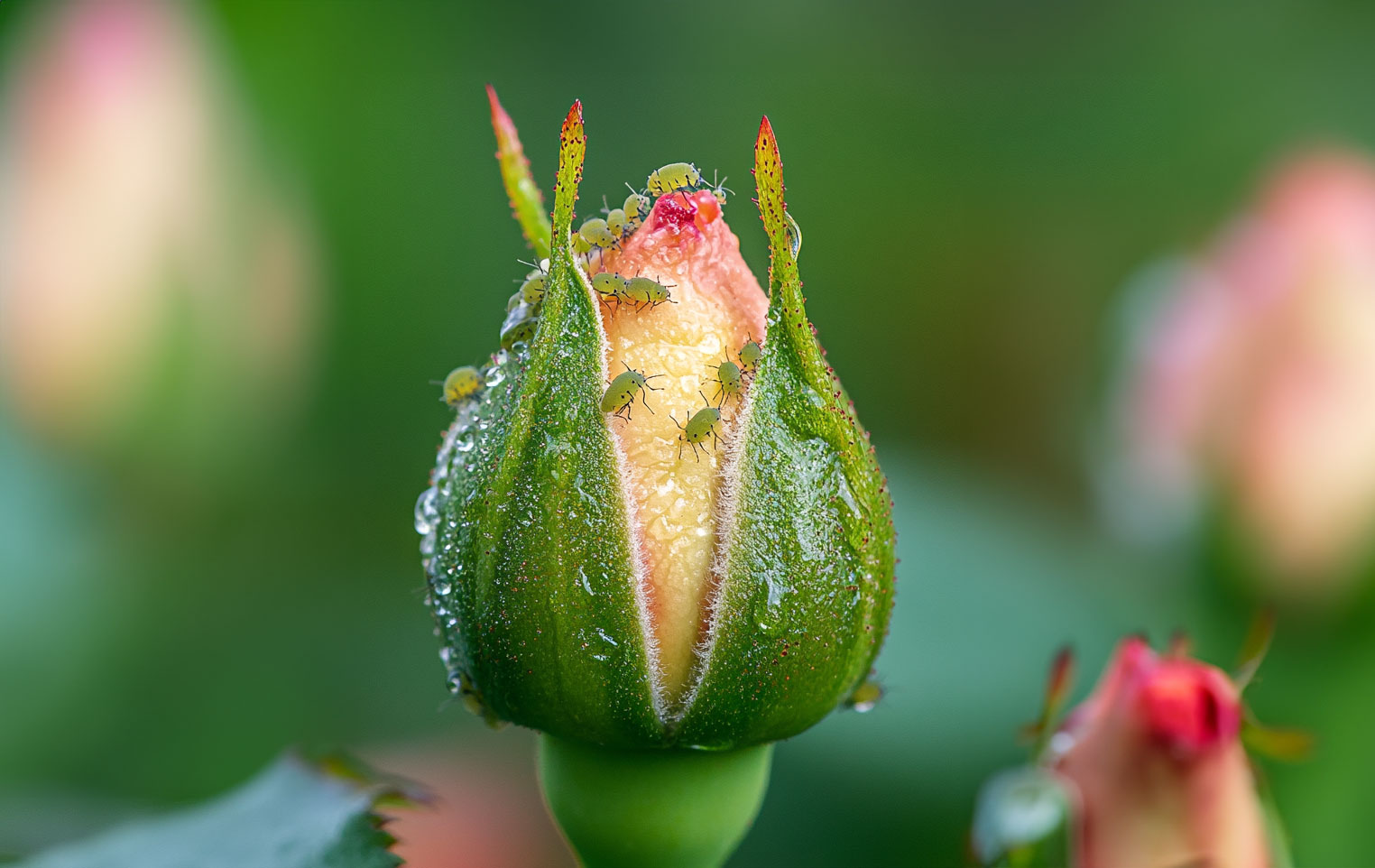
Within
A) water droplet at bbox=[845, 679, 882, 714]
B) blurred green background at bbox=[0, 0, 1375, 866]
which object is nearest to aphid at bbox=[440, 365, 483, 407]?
water droplet at bbox=[845, 679, 882, 714]

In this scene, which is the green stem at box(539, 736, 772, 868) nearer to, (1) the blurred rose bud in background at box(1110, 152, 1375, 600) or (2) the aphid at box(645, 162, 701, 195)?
(2) the aphid at box(645, 162, 701, 195)

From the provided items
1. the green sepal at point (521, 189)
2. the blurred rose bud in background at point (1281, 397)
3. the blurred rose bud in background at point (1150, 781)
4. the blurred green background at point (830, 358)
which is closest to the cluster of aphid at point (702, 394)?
the green sepal at point (521, 189)

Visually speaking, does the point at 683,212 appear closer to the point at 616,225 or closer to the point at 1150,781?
the point at 616,225

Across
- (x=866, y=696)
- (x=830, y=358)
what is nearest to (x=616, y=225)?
(x=866, y=696)

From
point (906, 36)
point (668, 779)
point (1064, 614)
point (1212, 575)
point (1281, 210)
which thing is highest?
point (906, 36)

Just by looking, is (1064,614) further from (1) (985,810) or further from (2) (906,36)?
(2) (906,36)

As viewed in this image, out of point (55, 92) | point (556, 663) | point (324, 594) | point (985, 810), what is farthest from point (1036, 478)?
point (556, 663)
